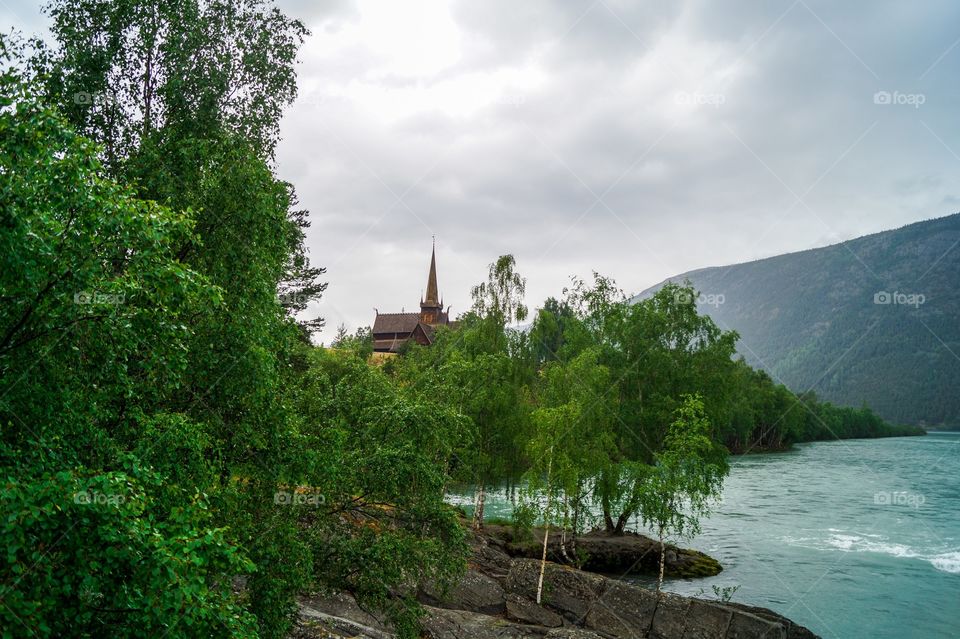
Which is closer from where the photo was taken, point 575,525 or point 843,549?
point 575,525

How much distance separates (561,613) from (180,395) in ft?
50.7

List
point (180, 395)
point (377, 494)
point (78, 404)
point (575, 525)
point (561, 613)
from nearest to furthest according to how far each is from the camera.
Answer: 1. point (78, 404)
2. point (180, 395)
3. point (377, 494)
4. point (561, 613)
5. point (575, 525)

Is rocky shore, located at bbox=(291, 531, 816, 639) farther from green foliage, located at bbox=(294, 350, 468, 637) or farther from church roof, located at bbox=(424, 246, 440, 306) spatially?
church roof, located at bbox=(424, 246, 440, 306)

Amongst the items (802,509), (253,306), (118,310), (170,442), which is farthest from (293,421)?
(802,509)

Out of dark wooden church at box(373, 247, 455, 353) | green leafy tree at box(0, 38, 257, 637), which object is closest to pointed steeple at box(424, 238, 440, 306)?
dark wooden church at box(373, 247, 455, 353)

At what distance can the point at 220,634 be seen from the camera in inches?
284

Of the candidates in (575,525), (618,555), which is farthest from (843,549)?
(575,525)

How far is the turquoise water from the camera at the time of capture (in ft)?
80.4

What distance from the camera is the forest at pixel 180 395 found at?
22.0 ft

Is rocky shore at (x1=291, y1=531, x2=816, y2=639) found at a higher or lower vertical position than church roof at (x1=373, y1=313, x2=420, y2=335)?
lower

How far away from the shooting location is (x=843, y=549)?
33.5 meters

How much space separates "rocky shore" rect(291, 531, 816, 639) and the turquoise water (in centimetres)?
479

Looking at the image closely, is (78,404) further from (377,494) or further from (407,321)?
(407,321)

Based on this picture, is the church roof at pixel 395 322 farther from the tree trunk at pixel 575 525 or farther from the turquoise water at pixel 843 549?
the tree trunk at pixel 575 525
